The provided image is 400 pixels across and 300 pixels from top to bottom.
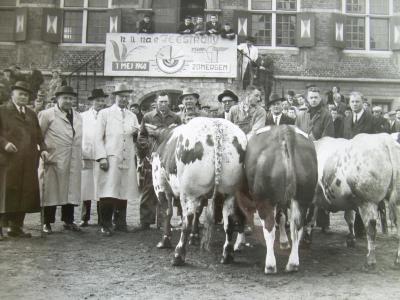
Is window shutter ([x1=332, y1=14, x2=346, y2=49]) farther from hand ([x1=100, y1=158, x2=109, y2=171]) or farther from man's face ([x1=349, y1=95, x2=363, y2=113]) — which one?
hand ([x1=100, y1=158, x2=109, y2=171])

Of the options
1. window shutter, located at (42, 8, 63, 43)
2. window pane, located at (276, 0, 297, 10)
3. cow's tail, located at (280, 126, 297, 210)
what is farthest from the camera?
window pane, located at (276, 0, 297, 10)

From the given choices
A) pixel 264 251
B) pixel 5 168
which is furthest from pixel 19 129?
pixel 264 251

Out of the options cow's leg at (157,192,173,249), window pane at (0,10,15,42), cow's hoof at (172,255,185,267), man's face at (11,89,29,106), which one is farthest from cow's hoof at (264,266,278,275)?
window pane at (0,10,15,42)

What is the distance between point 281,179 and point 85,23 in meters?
13.2

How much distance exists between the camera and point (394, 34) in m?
16.1

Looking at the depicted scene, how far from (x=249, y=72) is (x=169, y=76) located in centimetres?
251

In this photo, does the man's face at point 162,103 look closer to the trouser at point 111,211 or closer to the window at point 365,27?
the trouser at point 111,211

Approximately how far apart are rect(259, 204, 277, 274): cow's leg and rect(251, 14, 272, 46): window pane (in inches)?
525

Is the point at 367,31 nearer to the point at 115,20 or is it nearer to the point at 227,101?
the point at 115,20

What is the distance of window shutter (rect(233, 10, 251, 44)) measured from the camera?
16.8m

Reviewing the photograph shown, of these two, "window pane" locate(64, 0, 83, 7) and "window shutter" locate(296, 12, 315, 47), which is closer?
"window pane" locate(64, 0, 83, 7)

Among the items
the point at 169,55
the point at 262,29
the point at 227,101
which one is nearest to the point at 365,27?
the point at 262,29

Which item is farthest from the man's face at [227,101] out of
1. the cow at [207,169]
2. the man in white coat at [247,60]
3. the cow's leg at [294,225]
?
the man in white coat at [247,60]

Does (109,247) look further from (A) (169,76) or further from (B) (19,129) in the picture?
(A) (169,76)
